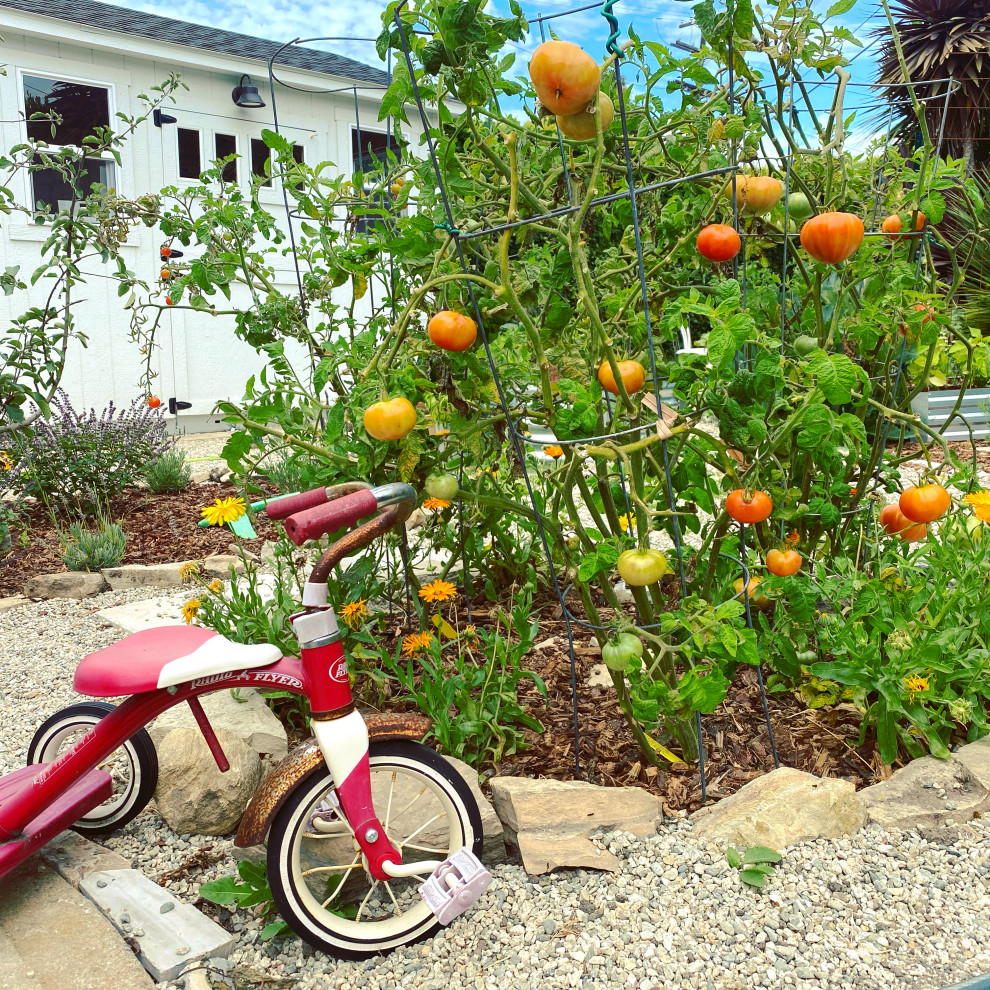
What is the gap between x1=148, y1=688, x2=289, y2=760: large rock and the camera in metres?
2.14

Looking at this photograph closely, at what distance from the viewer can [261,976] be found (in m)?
1.57

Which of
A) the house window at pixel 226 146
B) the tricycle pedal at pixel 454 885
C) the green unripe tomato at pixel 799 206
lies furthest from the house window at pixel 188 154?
the tricycle pedal at pixel 454 885

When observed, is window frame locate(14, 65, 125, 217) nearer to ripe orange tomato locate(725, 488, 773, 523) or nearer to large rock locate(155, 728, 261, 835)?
large rock locate(155, 728, 261, 835)

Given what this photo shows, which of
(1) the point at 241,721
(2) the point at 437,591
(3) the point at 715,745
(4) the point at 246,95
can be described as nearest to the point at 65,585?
(1) the point at 241,721

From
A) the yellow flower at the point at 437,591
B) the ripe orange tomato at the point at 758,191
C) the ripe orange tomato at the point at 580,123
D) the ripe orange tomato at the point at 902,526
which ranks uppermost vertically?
the ripe orange tomato at the point at 580,123

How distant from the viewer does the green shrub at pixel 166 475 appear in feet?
17.6

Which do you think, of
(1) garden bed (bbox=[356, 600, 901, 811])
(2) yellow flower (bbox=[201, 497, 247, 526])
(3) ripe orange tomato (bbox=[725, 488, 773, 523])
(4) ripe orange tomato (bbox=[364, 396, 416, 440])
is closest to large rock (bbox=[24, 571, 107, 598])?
(2) yellow flower (bbox=[201, 497, 247, 526])

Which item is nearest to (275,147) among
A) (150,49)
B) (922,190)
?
(922,190)

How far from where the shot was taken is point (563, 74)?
1348 millimetres

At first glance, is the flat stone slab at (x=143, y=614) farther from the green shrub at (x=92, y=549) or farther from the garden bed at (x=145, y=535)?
the garden bed at (x=145, y=535)

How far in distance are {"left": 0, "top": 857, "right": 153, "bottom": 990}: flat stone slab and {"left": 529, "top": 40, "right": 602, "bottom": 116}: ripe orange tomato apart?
63.5 inches

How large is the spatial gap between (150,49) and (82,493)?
5.41 meters

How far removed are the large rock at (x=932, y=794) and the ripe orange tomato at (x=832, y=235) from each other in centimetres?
111

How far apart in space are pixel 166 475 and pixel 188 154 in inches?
192
